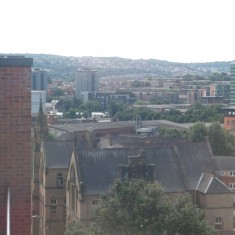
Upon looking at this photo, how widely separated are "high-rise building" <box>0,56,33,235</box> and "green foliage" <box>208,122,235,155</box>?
214 feet

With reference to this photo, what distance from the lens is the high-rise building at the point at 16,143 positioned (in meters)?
13.9

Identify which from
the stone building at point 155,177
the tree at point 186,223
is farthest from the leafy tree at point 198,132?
the tree at point 186,223

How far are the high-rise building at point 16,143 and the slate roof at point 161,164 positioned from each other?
2900 cm

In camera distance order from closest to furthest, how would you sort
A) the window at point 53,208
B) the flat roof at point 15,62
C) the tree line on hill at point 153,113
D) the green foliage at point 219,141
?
the flat roof at point 15,62 → the window at point 53,208 → the green foliage at point 219,141 → the tree line on hill at point 153,113

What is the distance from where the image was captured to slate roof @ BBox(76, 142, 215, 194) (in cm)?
4366

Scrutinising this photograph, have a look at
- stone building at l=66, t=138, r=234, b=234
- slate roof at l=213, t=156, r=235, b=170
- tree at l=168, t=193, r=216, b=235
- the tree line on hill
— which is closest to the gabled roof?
stone building at l=66, t=138, r=234, b=234

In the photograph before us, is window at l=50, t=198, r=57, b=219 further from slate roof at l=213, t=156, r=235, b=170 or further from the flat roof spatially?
the flat roof

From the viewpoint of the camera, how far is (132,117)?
15912cm

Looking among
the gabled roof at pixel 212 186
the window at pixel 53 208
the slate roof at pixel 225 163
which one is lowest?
the window at pixel 53 208

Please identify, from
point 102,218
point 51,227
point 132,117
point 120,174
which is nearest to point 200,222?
point 102,218

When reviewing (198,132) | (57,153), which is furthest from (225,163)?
(198,132)

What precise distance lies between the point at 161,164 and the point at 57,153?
27.8 ft

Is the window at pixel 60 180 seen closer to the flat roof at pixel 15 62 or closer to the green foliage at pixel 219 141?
the green foliage at pixel 219 141

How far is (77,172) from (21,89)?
1174 inches
